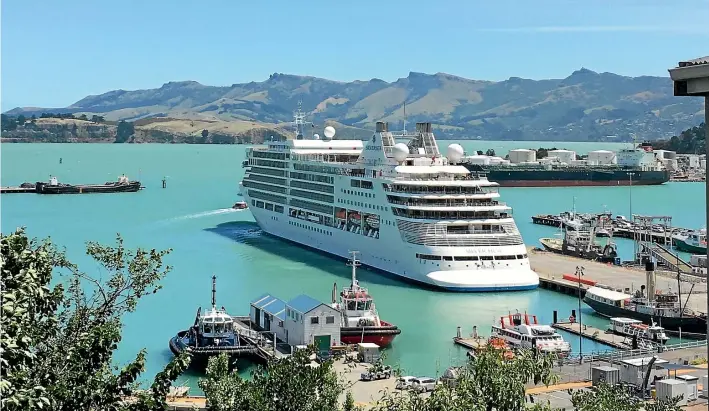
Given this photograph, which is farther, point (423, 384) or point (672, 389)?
→ point (423, 384)

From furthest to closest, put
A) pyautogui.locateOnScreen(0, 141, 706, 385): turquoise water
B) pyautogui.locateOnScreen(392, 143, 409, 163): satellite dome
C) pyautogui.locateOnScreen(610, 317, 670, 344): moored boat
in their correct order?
pyautogui.locateOnScreen(392, 143, 409, 163): satellite dome → pyautogui.locateOnScreen(0, 141, 706, 385): turquoise water → pyautogui.locateOnScreen(610, 317, 670, 344): moored boat

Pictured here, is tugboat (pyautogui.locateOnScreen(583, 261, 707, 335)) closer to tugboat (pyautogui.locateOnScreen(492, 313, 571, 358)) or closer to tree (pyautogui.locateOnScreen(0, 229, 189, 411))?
tugboat (pyautogui.locateOnScreen(492, 313, 571, 358))

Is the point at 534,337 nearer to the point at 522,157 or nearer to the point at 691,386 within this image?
the point at 691,386

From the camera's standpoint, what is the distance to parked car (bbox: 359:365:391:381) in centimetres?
1862

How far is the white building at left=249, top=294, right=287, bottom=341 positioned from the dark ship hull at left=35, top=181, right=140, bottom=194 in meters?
56.3

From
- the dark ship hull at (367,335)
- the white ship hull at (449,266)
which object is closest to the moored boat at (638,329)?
the white ship hull at (449,266)

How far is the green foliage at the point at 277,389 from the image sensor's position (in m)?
9.60

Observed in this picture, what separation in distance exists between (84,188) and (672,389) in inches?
2691

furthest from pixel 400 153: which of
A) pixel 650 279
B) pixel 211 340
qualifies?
pixel 211 340

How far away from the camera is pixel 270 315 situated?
23234 millimetres

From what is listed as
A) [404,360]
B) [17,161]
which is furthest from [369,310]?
[17,161]

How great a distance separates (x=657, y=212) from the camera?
66.2 m

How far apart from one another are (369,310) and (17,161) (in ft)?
395

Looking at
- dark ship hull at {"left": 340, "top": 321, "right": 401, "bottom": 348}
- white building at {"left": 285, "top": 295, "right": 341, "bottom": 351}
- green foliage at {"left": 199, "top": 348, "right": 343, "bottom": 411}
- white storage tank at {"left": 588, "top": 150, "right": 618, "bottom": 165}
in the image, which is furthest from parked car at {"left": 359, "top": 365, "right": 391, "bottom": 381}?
white storage tank at {"left": 588, "top": 150, "right": 618, "bottom": 165}
